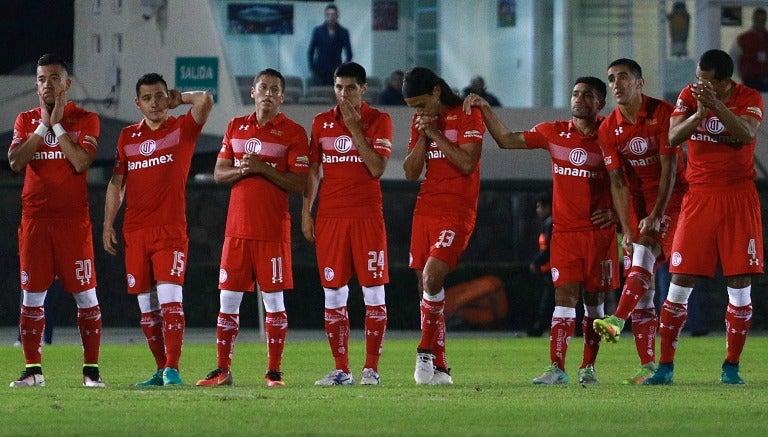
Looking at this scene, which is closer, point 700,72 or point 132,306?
point 700,72

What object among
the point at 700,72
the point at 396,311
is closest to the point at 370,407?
the point at 700,72

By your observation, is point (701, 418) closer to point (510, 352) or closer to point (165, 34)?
point (510, 352)

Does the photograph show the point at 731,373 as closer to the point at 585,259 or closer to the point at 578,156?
the point at 585,259

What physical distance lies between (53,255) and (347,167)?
2228 mm

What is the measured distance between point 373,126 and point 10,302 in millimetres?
13119

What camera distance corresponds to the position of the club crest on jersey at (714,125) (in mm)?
11797

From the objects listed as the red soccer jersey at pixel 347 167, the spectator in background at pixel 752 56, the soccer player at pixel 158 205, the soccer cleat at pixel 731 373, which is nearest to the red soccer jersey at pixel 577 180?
the red soccer jersey at pixel 347 167

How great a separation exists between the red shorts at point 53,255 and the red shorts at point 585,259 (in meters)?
3.44

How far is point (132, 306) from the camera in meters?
24.2

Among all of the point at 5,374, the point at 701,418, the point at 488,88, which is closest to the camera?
the point at 701,418

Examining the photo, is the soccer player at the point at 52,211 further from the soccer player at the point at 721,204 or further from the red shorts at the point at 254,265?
the soccer player at the point at 721,204

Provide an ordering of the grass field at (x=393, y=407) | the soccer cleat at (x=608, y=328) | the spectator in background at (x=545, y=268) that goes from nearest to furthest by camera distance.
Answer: the grass field at (x=393, y=407) → the soccer cleat at (x=608, y=328) → the spectator in background at (x=545, y=268)

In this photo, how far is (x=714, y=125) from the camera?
1182cm

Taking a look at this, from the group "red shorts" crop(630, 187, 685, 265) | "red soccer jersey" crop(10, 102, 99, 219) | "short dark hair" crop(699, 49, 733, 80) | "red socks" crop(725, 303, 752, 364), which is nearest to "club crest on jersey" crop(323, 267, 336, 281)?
"red soccer jersey" crop(10, 102, 99, 219)
